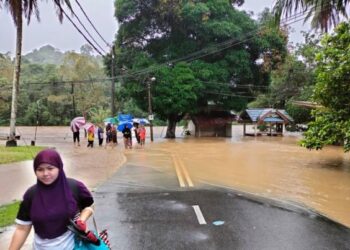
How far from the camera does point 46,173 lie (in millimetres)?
3182

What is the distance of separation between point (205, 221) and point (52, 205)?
508 centimetres

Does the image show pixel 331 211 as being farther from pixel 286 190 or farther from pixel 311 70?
pixel 311 70

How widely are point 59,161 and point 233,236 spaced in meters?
4.29

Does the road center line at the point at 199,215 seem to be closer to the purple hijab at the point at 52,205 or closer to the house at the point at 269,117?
the purple hijab at the point at 52,205

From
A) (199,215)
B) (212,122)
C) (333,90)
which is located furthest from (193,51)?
(199,215)

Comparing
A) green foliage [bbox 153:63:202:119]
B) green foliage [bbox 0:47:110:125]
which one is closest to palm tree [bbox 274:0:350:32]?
green foliage [bbox 153:63:202:119]

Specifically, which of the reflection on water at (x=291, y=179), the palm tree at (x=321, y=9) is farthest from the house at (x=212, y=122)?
the palm tree at (x=321, y=9)

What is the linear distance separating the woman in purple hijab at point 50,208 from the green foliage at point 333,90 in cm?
1448

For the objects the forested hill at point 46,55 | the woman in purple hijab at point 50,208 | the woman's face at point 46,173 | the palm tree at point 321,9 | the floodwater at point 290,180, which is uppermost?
the forested hill at point 46,55

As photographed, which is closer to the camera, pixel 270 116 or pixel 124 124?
pixel 124 124

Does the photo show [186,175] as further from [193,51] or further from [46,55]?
[46,55]

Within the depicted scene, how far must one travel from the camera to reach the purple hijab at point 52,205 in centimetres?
318

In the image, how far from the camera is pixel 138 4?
A: 40.4m

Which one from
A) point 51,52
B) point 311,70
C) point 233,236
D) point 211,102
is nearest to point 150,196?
point 233,236
